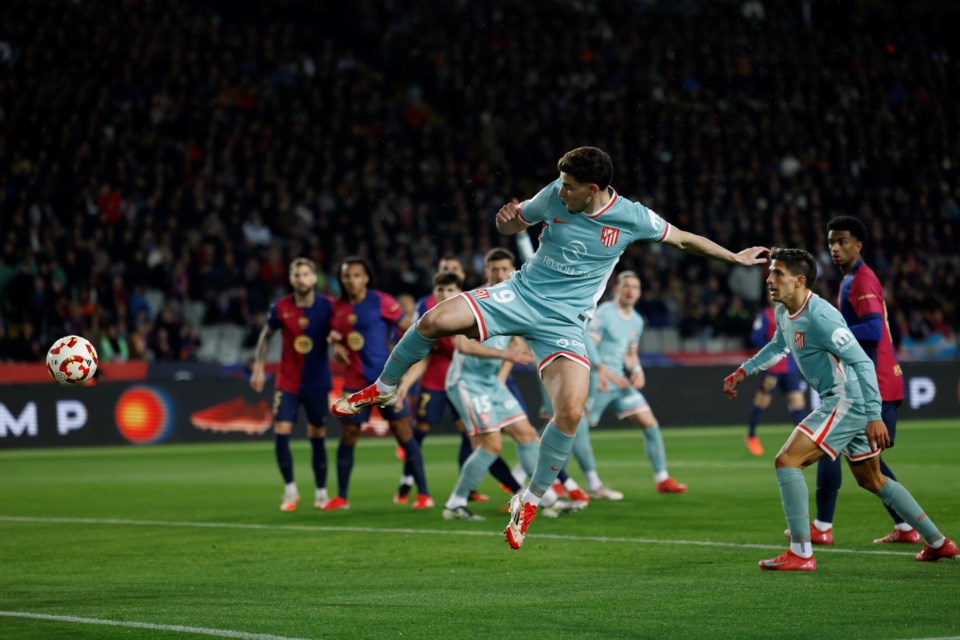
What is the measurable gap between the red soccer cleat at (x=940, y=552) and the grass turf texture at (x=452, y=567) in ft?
0.30

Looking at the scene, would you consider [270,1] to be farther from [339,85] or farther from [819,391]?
[819,391]

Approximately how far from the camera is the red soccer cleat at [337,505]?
40.3ft

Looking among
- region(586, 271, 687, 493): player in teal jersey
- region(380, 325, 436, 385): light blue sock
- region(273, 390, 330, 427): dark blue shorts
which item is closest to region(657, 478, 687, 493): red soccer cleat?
region(586, 271, 687, 493): player in teal jersey

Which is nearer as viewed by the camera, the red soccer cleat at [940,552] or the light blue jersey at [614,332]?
the red soccer cleat at [940,552]

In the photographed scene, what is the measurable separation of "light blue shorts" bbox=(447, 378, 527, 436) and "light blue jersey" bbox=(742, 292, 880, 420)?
11.2 feet

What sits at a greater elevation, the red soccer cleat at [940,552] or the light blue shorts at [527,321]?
the light blue shorts at [527,321]

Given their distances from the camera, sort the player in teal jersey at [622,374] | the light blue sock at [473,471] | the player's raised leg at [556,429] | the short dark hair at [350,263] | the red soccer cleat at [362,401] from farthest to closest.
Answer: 1. the player in teal jersey at [622,374]
2. the short dark hair at [350,263]
3. the light blue sock at [473,471]
4. the red soccer cleat at [362,401]
5. the player's raised leg at [556,429]

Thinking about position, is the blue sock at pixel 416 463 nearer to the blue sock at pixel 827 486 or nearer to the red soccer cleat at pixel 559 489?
the red soccer cleat at pixel 559 489

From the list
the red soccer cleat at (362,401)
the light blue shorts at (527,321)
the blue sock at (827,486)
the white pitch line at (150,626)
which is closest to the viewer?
the white pitch line at (150,626)

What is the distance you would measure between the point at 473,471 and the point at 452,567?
2.77m

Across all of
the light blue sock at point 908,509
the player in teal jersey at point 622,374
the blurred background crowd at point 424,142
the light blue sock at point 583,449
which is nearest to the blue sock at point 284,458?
the light blue sock at point 583,449

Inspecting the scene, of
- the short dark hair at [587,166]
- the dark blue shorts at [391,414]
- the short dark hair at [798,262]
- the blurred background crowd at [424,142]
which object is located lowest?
the dark blue shorts at [391,414]

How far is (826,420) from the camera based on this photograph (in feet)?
26.6

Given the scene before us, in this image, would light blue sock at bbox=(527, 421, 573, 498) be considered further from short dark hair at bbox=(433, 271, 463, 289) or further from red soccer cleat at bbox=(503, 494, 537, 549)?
short dark hair at bbox=(433, 271, 463, 289)
